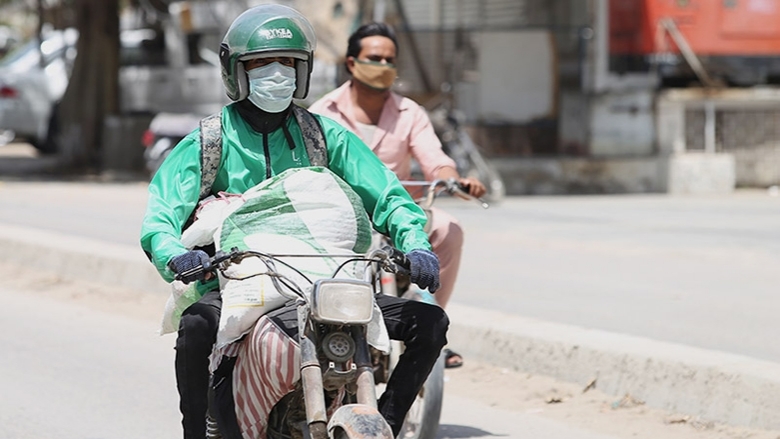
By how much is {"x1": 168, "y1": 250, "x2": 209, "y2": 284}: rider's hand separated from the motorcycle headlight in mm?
379

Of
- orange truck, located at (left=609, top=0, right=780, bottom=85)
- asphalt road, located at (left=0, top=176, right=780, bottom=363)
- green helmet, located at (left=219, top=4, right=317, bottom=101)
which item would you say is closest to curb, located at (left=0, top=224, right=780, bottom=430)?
asphalt road, located at (left=0, top=176, right=780, bottom=363)

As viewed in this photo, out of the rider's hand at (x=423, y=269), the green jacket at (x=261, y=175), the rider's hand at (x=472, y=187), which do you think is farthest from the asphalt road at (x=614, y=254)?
the rider's hand at (x=423, y=269)

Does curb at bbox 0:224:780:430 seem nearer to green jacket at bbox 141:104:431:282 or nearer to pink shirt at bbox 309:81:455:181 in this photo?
pink shirt at bbox 309:81:455:181

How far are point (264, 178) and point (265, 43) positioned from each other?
0.43 m

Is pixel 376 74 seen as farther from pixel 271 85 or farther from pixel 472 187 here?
pixel 271 85

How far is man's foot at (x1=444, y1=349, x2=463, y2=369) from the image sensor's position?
6.68 meters

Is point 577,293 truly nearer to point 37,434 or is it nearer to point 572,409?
point 572,409

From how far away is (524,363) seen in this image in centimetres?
728

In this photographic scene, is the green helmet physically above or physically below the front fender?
above

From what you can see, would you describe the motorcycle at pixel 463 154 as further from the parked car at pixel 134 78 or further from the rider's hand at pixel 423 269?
the rider's hand at pixel 423 269

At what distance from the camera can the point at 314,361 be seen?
383 centimetres

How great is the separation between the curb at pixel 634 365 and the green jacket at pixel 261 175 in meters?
2.15

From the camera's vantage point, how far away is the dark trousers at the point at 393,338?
4.18m

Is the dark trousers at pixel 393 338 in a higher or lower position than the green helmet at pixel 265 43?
lower
